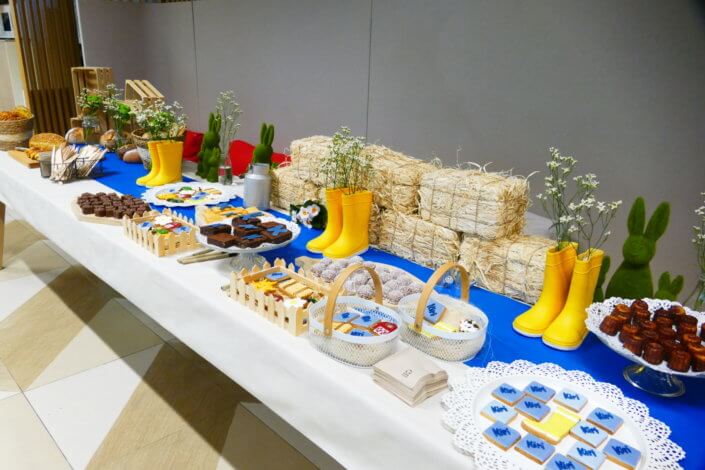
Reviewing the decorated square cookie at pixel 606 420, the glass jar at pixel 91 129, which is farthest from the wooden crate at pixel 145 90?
the decorated square cookie at pixel 606 420

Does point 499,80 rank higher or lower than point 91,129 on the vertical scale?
higher

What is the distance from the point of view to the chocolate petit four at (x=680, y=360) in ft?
3.20

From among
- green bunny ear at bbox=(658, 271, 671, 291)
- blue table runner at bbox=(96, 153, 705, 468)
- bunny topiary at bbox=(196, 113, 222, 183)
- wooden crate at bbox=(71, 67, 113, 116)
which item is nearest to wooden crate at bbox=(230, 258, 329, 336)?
blue table runner at bbox=(96, 153, 705, 468)

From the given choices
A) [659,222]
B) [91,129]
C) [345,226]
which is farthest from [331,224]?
[91,129]

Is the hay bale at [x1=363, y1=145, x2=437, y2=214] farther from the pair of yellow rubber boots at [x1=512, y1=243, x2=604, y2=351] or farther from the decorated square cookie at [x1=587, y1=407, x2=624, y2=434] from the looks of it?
the decorated square cookie at [x1=587, y1=407, x2=624, y2=434]

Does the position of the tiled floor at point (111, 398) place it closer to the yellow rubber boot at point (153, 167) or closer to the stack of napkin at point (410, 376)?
the yellow rubber boot at point (153, 167)

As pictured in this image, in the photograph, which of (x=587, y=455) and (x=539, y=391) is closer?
(x=587, y=455)

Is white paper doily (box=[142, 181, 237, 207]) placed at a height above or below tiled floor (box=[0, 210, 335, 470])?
above

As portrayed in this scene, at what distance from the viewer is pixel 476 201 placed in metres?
1.50

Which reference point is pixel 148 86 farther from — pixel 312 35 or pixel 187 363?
pixel 187 363

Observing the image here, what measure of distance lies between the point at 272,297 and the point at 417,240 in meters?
0.60

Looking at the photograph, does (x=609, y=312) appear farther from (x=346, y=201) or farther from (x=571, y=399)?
(x=346, y=201)

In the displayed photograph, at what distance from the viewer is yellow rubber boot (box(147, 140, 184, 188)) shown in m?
2.42

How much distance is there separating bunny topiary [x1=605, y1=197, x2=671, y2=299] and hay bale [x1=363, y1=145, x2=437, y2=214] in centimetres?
67
